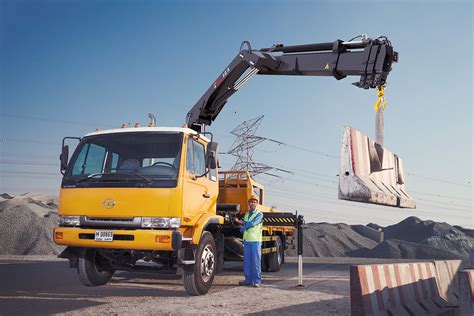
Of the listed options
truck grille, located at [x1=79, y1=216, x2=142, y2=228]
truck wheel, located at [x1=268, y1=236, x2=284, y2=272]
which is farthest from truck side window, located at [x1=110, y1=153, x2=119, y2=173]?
truck wheel, located at [x1=268, y1=236, x2=284, y2=272]

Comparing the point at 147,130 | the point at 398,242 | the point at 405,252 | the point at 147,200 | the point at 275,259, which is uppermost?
the point at 147,130

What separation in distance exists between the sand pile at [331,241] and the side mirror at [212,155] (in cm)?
1877

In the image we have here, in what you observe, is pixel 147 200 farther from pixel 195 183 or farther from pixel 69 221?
pixel 69 221

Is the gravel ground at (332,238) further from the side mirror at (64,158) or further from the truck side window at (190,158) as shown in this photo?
the truck side window at (190,158)

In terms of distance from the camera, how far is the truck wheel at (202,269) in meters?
7.94

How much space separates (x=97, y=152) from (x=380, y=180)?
484 centimetres

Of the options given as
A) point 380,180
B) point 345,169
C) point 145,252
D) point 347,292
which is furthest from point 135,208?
point 347,292

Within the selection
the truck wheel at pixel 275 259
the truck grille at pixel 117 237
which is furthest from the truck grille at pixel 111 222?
the truck wheel at pixel 275 259

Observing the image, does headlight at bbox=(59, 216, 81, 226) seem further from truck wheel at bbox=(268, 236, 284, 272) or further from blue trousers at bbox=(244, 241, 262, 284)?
truck wheel at bbox=(268, 236, 284, 272)

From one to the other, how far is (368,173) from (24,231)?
22.6 m

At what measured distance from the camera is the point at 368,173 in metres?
6.98

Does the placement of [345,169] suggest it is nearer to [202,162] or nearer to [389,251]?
[202,162]

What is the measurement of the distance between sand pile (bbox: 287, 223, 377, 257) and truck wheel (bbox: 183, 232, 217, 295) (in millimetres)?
18292

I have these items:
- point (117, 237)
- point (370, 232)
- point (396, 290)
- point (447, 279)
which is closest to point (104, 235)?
point (117, 237)
